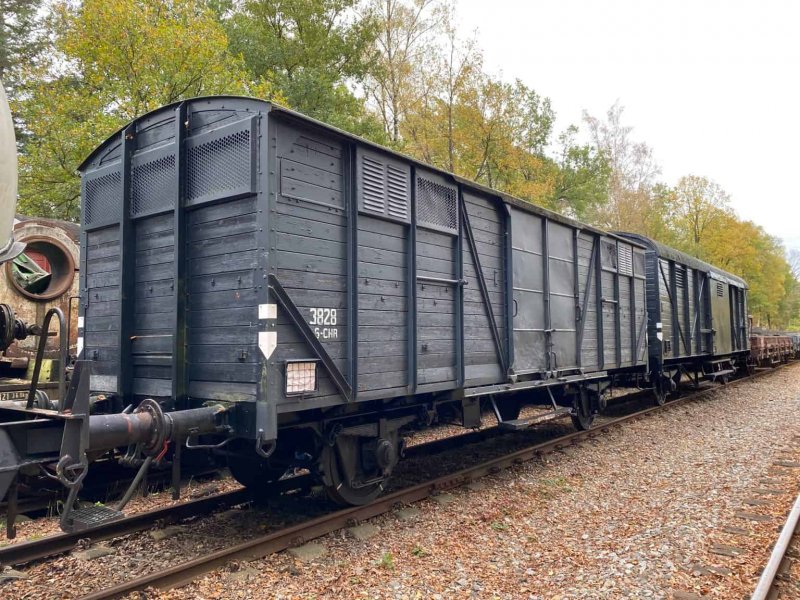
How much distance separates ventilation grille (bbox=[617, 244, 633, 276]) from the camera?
10.5 m

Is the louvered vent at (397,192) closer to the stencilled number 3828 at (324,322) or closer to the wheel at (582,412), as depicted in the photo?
the stencilled number 3828 at (324,322)

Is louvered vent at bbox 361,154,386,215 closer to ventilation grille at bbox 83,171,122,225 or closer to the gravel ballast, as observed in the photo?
ventilation grille at bbox 83,171,122,225

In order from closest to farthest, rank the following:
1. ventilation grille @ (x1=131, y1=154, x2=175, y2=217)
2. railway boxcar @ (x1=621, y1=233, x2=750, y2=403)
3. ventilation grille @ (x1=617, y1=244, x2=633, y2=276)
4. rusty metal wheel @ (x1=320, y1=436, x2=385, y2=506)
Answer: ventilation grille @ (x1=131, y1=154, x2=175, y2=217), rusty metal wheel @ (x1=320, y1=436, x2=385, y2=506), ventilation grille @ (x1=617, y1=244, x2=633, y2=276), railway boxcar @ (x1=621, y1=233, x2=750, y2=403)

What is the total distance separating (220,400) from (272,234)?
4.61 ft

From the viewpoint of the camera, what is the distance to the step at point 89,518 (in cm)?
348

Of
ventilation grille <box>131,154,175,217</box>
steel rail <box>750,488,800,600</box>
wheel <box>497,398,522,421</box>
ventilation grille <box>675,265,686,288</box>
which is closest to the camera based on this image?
steel rail <box>750,488,800,600</box>

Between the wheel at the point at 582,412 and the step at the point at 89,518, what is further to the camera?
the wheel at the point at 582,412

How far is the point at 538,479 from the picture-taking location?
285 inches

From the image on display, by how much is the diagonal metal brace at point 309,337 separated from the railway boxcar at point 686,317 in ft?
31.1

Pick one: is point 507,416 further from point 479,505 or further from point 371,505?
point 371,505

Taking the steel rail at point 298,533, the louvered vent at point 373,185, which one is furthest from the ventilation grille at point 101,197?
the steel rail at point 298,533

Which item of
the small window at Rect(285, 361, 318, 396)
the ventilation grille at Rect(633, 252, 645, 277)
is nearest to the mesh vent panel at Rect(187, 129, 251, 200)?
the small window at Rect(285, 361, 318, 396)

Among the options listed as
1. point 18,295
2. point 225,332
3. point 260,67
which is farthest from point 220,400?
point 260,67

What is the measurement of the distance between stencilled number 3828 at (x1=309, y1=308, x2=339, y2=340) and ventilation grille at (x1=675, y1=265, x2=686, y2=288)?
11861 millimetres
